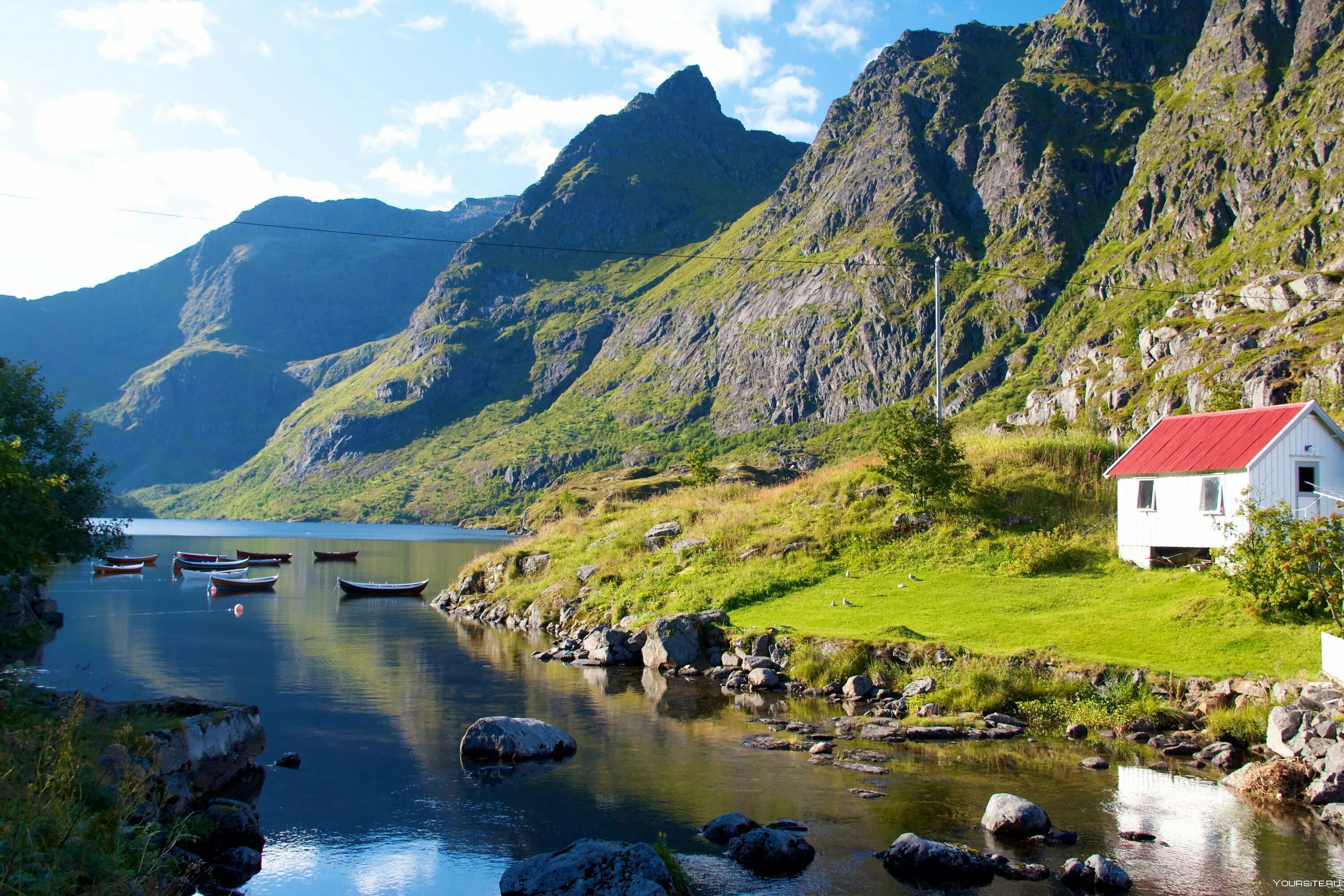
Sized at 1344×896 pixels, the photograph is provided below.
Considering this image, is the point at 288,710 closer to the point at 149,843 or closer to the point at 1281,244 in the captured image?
the point at 149,843

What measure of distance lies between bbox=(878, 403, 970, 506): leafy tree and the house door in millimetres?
12691

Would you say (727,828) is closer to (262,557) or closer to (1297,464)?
(1297,464)

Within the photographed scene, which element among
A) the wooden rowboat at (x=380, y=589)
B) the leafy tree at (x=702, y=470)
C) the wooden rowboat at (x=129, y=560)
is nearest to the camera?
the leafy tree at (x=702, y=470)

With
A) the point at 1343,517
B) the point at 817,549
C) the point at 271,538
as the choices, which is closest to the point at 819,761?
the point at 1343,517

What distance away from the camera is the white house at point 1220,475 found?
27969mm

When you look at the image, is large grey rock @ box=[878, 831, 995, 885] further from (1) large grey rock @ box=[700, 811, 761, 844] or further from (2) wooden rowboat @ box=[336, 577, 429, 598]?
(2) wooden rowboat @ box=[336, 577, 429, 598]

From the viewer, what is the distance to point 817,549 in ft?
126

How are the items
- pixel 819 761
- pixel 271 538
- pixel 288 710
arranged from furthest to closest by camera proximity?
1. pixel 271 538
2. pixel 288 710
3. pixel 819 761

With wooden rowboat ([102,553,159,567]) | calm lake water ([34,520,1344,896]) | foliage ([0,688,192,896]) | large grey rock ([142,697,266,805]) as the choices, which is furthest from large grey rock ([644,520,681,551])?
wooden rowboat ([102,553,159,567])

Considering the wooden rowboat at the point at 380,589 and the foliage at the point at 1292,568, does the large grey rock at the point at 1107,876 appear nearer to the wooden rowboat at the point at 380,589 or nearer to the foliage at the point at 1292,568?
the foliage at the point at 1292,568

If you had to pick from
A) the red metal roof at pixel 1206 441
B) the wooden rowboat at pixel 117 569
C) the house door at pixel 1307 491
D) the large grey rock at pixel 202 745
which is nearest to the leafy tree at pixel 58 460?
the large grey rock at pixel 202 745

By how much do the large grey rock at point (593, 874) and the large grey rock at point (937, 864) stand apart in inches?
150

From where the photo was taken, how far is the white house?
28.0 meters

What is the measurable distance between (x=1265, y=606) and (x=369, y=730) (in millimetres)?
24931
